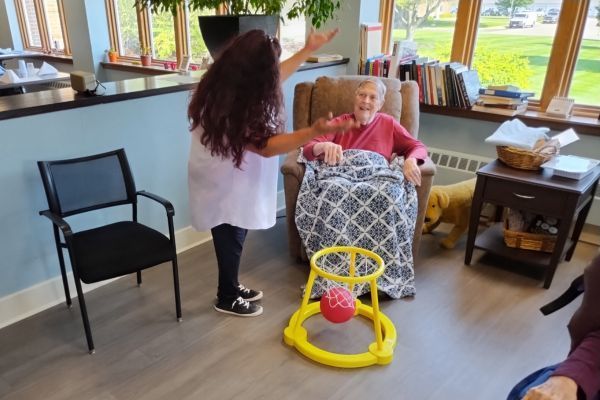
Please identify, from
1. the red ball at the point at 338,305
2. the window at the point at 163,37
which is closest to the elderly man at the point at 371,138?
the red ball at the point at 338,305

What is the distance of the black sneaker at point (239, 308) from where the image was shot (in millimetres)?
2230

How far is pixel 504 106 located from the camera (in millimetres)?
3078

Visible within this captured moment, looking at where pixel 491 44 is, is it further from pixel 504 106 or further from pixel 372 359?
pixel 372 359

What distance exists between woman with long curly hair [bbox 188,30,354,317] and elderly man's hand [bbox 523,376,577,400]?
84 centimetres

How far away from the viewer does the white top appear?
1909 millimetres

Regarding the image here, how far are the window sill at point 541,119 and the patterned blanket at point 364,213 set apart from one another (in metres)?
0.99

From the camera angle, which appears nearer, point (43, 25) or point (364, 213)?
point (364, 213)

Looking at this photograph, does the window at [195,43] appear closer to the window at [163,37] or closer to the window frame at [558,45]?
the window at [163,37]

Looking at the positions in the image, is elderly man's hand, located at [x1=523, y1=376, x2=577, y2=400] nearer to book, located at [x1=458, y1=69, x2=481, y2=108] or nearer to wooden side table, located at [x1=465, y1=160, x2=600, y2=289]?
wooden side table, located at [x1=465, y1=160, x2=600, y2=289]

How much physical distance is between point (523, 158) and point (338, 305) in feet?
4.37

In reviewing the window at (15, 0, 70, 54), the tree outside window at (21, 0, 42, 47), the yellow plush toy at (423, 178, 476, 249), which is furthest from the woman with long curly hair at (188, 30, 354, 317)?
the tree outside window at (21, 0, 42, 47)

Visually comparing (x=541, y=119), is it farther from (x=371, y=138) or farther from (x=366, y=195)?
(x=366, y=195)

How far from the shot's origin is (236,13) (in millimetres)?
2562

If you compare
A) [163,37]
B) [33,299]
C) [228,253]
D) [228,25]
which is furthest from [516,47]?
[163,37]
